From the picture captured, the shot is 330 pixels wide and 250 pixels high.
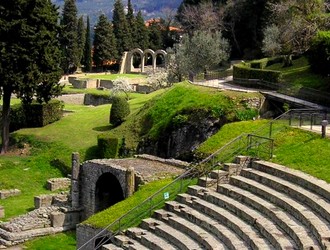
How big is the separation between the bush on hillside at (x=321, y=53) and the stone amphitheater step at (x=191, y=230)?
46.1 feet

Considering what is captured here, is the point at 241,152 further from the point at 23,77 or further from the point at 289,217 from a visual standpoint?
the point at 23,77

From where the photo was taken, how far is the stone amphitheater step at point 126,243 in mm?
21328

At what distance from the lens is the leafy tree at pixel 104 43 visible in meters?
92.6

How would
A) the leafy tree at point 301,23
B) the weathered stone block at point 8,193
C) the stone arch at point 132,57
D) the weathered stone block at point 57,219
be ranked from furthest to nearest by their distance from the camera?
the stone arch at point 132,57
the leafy tree at point 301,23
the weathered stone block at point 8,193
the weathered stone block at point 57,219

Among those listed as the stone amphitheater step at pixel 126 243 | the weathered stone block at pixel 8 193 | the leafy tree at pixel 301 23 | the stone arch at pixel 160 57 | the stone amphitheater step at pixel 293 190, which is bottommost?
the weathered stone block at pixel 8 193

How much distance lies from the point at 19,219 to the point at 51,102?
19250mm

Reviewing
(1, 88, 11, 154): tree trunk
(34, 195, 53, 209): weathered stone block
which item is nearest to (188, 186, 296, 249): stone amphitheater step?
(34, 195, 53, 209): weathered stone block

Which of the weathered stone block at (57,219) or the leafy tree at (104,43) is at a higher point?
the leafy tree at (104,43)

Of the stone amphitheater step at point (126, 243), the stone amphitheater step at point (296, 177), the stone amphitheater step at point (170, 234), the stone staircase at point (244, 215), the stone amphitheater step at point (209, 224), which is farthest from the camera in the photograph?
the stone amphitheater step at point (126, 243)

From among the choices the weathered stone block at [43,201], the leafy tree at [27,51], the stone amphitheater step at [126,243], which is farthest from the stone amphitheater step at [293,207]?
the leafy tree at [27,51]

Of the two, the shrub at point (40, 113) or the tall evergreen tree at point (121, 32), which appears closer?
the shrub at point (40, 113)

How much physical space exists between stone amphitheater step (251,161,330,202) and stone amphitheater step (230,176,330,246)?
772mm

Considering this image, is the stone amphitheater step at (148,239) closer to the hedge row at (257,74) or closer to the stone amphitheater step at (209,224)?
the stone amphitheater step at (209,224)

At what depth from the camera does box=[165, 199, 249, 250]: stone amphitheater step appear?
18656mm
